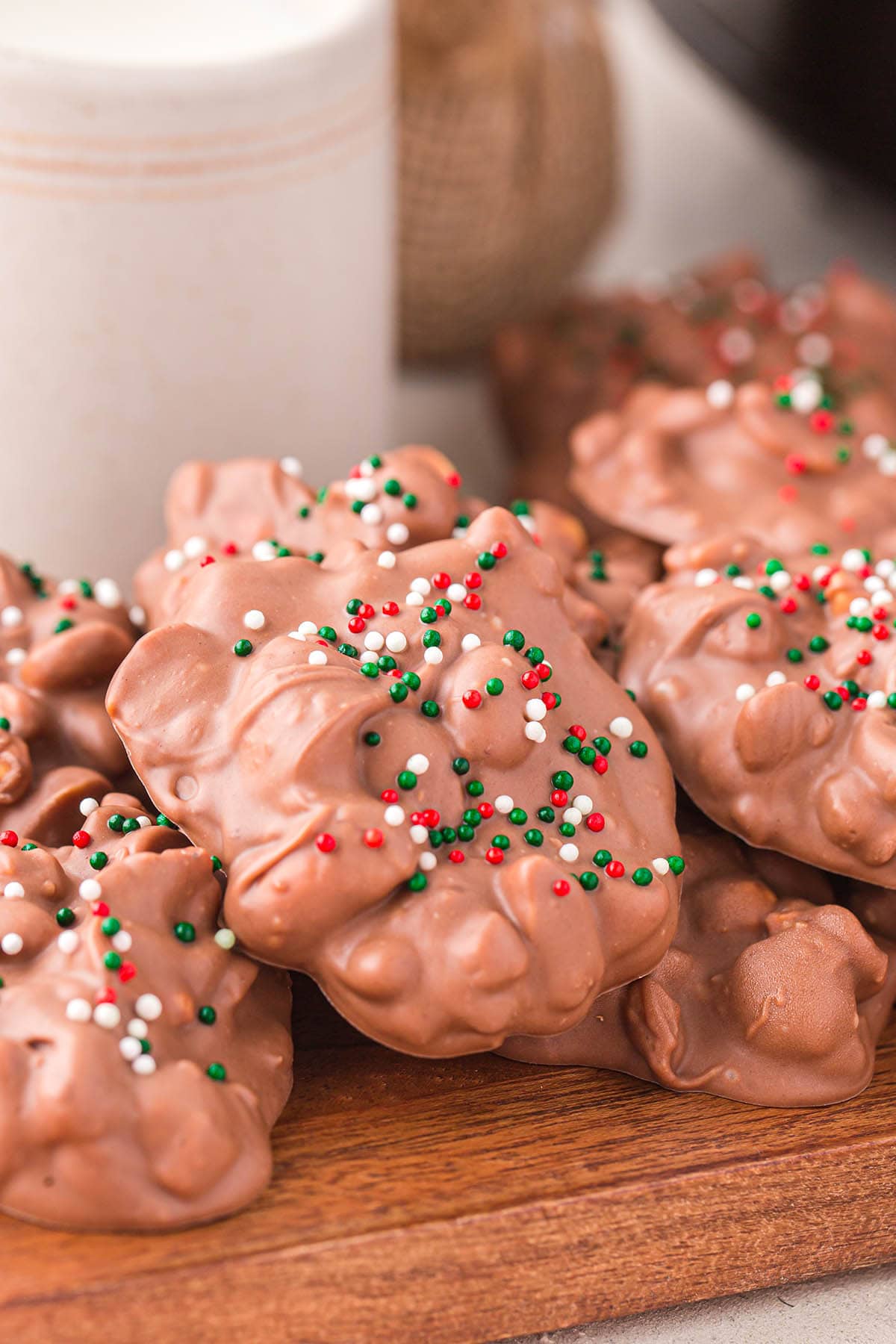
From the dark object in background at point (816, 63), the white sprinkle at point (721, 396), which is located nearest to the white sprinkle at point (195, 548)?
the white sprinkle at point (721, 396)

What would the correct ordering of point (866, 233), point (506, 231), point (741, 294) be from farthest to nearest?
point (866, 233) < point (506, 231) < point (741, 294)

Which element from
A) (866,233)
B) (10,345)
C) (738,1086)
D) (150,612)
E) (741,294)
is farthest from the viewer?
(866,233)

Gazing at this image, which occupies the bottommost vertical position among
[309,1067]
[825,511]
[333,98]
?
[309,1067]

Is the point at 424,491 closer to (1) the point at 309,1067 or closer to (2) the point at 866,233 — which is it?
(1) the point at 309,1067

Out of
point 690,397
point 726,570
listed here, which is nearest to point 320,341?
point 690,397

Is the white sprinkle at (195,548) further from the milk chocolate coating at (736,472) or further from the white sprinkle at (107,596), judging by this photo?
the milk chocolate coating at (736,472)

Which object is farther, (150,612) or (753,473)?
(753,473)

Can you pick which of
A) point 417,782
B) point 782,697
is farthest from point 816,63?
point 417,782
